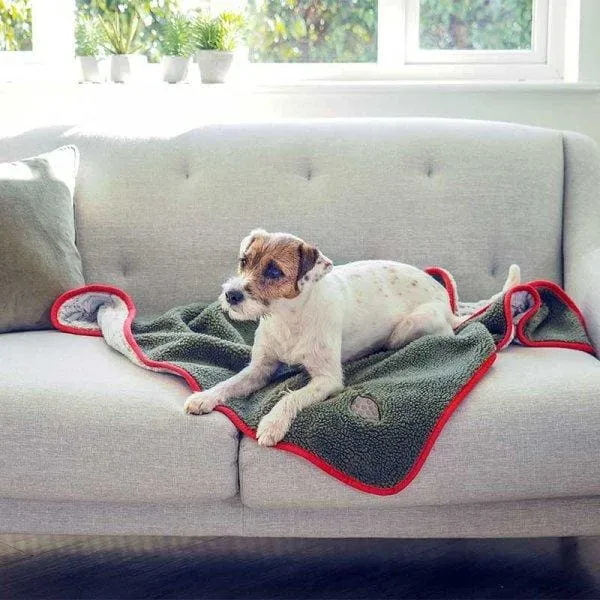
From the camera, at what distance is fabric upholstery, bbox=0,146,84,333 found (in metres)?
2.58

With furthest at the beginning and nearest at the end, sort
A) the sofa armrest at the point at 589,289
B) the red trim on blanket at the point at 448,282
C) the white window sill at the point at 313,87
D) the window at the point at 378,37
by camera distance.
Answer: the window at the point at 378,37, the white window sill at the point at 313,87, the red trim on blanket at the point at 448,282, the sofa armrest at the point at 589,289

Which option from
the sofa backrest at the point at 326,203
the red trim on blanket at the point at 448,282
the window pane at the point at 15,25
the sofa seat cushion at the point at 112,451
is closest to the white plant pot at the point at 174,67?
the window pane at the point at 15,25

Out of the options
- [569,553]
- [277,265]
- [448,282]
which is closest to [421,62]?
[448,282]

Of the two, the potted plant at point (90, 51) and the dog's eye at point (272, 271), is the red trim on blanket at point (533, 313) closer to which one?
the dog's eye at point (272, 271)

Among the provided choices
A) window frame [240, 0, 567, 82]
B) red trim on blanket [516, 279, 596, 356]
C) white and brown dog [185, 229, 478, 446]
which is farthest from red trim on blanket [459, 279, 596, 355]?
window frame [240, 0, 567, 82]

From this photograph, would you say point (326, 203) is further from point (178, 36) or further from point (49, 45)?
point (49, 45)

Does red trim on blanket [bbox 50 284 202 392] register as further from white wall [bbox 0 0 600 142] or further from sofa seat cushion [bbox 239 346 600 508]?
white wall [bbox 0 0 600 142]

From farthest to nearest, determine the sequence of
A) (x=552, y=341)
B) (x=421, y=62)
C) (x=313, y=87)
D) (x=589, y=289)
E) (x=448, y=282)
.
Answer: (x=421, y=62), (x=313, y=87), (x=448, y=282), (x=589, y=289), (x=552, y=341)

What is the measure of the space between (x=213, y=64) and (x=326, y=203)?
0.91 meters

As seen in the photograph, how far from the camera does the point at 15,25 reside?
3764 millimetres

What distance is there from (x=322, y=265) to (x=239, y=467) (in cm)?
46

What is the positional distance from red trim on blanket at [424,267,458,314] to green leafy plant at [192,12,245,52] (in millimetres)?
1224

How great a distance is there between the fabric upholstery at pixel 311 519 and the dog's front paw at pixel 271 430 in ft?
0.58

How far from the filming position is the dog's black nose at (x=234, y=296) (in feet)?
6.98
